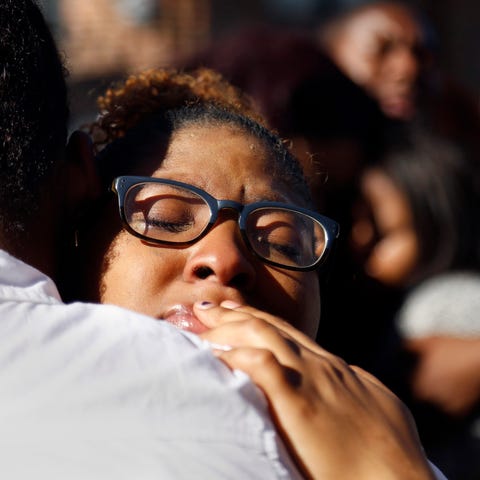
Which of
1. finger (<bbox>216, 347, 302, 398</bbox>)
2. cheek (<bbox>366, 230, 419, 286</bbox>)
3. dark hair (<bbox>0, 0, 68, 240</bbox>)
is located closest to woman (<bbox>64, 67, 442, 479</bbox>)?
finger (<bbox>216, 347, 302, 398</bbox>)

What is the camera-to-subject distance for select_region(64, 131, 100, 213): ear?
2.23m

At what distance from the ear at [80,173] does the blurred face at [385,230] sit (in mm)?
1694

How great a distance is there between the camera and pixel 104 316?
1662 mm

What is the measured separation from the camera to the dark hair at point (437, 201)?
4621mm

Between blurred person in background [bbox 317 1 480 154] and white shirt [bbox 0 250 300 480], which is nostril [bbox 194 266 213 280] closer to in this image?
white shirt [bbox 0 250 300 480]

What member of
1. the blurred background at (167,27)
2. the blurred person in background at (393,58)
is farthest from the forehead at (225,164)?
the blurred background at (167,27)

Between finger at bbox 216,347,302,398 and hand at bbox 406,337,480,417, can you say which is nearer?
finger at bbox 216,347,302,398

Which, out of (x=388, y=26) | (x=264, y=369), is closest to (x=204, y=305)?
(x=264, y=369)

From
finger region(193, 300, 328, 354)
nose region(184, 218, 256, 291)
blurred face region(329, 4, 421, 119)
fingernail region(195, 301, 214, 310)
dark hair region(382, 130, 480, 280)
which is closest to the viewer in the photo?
finger region(193, 300, 328, 354)

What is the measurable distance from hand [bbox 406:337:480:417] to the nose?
1.66 metres

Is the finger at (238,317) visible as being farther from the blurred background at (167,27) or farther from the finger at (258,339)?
the blurred background at (167,27)

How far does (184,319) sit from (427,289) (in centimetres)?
214

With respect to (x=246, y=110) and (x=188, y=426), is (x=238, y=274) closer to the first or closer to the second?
(x=188, y=426)

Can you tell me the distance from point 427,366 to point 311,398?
2097 millimetres
